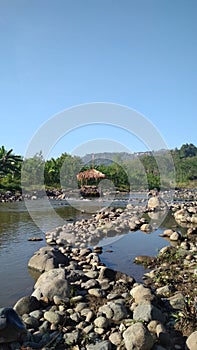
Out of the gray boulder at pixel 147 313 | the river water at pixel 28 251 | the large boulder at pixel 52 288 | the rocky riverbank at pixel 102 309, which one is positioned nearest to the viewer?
the rocky riverbank at pixel 102 309

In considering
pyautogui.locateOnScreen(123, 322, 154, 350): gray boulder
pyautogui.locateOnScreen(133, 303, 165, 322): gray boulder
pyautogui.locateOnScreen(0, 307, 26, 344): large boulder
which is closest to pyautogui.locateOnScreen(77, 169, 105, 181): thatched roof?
pyautogui.locateOnScreen(133, 303, 165, 322): gray boulder

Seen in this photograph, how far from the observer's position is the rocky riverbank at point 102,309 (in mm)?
4047

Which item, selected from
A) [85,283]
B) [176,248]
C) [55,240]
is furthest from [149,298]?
[55,240]

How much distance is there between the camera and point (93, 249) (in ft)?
30.9

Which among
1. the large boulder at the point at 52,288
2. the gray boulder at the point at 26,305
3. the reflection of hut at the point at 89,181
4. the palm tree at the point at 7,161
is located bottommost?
the gray boulder at the point at 26,305

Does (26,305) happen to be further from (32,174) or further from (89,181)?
(32,174)

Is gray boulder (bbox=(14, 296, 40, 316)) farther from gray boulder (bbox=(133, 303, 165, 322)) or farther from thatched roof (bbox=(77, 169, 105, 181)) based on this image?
thatched roof (bbox=(77, 169, 105, 181))

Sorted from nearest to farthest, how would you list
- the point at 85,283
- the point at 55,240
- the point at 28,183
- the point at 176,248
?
1. the point at 85,283
2. the point at 176,248
3. the point at 55,240
4. the point at 28,183

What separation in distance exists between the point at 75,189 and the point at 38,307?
101 feet

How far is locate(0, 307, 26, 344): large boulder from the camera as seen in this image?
3.97 m

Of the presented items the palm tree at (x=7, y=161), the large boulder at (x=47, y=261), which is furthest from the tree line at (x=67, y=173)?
the large boulder at (x=47, y=261)

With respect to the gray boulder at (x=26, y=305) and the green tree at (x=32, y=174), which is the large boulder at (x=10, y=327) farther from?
the green tree at (x=32, y=174)

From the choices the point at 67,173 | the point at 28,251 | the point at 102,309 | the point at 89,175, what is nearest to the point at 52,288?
the point at 102,309

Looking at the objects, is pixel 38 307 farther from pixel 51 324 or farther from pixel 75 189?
pixel 75 189
